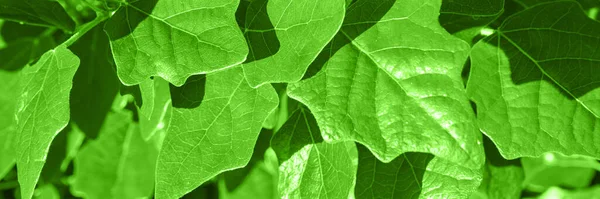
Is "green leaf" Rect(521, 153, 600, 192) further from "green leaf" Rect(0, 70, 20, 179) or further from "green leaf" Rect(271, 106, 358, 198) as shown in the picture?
"green leaf" Rect(0, 70, 20, 179)

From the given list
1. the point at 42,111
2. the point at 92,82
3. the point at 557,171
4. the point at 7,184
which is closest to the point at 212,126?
the point at 42,111

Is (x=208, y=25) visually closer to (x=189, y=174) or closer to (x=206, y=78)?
(x=206, y=78)

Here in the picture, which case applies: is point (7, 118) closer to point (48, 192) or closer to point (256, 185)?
point (48, 192)

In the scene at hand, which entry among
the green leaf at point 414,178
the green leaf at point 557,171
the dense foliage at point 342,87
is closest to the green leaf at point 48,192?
the dense foliage at point 342,87

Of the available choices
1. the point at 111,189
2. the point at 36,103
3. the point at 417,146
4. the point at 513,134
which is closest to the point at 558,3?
the point at 513,134

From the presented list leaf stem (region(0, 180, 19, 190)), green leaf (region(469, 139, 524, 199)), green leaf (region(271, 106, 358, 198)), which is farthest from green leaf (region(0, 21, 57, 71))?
green leaf (region(469, 139, 524, 199))

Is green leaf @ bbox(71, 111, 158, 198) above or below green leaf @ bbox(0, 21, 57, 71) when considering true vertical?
below

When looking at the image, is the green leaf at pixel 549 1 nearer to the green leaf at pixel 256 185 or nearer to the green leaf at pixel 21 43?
the green leaf at pixel 256 185

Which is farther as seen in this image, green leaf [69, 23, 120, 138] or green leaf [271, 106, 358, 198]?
green leaf [69, 23, 120, 138]
